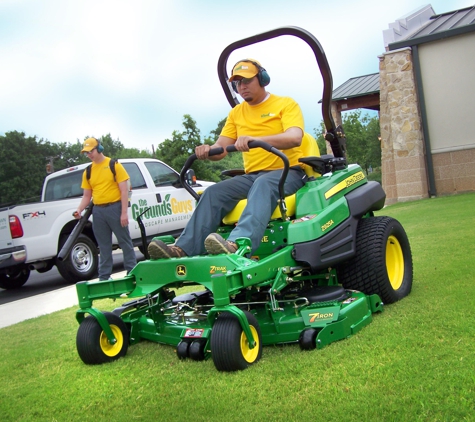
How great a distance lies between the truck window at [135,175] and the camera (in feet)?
34.3

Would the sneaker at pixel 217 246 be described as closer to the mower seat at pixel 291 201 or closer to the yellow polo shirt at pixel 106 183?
the mower seat at pixel 291 201

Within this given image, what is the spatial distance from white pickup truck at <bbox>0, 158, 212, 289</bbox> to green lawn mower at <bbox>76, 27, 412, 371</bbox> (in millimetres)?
3839

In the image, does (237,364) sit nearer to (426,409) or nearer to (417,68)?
(426,409)

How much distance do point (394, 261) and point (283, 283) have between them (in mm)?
1563

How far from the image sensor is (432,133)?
15.7 metres

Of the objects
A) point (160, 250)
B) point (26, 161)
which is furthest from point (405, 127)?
point (26, 161)

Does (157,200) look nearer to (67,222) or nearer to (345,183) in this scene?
(67,222)

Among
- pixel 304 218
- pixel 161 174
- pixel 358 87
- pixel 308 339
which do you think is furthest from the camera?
pixel 358 87

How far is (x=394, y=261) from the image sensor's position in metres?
4.92

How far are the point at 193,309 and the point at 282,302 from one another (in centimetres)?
68

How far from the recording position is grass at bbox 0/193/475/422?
8.57ft

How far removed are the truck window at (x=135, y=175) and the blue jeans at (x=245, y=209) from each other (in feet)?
20.2

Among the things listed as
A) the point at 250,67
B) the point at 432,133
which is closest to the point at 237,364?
the point at 250,67

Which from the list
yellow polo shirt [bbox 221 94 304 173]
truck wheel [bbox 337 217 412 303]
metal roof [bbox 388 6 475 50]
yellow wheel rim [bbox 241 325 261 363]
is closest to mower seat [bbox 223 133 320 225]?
yellow polo shirt [bbox 221 94 304 173]
